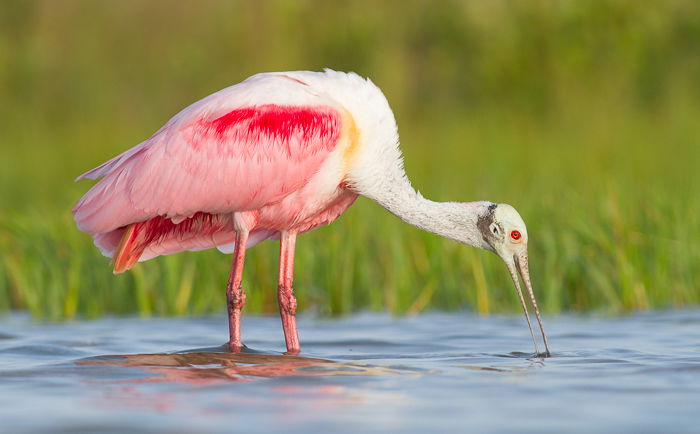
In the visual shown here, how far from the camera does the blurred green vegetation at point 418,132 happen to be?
9.20m

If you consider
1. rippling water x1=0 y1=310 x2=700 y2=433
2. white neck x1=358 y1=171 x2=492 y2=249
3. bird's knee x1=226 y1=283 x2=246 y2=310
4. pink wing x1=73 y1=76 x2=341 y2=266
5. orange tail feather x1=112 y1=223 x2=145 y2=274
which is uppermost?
pink wing x1=73 y1=76 x2=341 y2=266

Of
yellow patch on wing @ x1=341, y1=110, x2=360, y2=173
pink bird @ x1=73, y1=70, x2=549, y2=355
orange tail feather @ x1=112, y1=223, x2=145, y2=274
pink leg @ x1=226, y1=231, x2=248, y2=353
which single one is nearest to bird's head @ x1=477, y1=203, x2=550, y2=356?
pink bird @ x1=73, y1=70, x2=549, y2=355

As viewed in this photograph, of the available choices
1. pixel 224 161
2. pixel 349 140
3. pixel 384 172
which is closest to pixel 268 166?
pixel 224 161

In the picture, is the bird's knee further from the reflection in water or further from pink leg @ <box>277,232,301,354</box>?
the reflection in water

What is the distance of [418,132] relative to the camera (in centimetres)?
1664

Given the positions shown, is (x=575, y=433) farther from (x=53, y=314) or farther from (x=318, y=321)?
(x=53, y=314)

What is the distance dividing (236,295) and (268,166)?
0.89 meters

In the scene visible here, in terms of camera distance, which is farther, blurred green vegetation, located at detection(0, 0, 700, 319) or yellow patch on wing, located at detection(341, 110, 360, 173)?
blurred green vegetation, located at detection(0, 0, 700, 319)

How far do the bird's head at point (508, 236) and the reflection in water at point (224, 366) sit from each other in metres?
1.31

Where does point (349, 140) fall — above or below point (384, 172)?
above

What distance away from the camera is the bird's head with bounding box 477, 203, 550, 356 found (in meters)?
7.60

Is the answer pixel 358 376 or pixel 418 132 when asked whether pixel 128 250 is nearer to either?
pixel 358 376

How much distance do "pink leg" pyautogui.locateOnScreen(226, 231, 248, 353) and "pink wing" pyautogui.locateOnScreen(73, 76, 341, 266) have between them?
0.23 metres

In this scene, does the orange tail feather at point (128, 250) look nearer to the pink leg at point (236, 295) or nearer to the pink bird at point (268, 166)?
the pink bird at point (268, 166)
